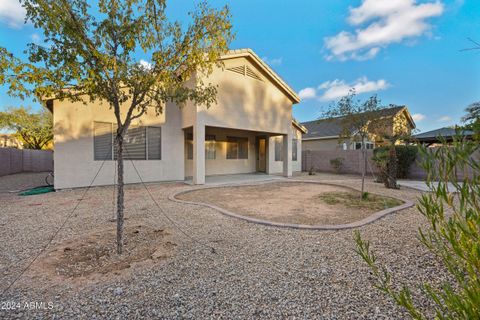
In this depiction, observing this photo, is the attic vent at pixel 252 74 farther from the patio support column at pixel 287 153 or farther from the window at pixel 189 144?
the window at pixel 189 144

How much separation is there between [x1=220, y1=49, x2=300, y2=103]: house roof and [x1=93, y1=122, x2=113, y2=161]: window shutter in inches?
233

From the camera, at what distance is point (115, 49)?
121 inches

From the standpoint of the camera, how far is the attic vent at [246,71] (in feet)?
33.7

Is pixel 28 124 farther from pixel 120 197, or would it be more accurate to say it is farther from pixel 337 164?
pixel 337 164

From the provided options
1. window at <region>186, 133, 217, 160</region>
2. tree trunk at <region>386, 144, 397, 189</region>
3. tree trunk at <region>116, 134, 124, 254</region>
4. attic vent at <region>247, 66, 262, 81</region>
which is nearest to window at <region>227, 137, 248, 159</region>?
window at <region>186, 133, 217, 160</region>

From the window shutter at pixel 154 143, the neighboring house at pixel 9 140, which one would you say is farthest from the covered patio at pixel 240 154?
the neighboring house at pixel 9 140

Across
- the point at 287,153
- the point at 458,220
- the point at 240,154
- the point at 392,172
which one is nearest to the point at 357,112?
the point at 392,172

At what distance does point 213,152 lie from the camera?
12.8 m

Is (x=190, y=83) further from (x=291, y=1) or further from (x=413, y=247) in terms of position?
(x=413, y=247)

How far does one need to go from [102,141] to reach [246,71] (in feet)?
24.3

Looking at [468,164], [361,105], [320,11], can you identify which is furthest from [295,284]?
[320,11]

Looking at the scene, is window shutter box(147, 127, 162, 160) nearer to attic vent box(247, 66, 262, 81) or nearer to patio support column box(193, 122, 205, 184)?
patio support column box(193, 122, 205, 184)

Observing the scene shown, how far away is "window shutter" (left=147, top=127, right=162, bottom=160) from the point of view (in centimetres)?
984

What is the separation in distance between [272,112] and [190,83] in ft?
15.6
